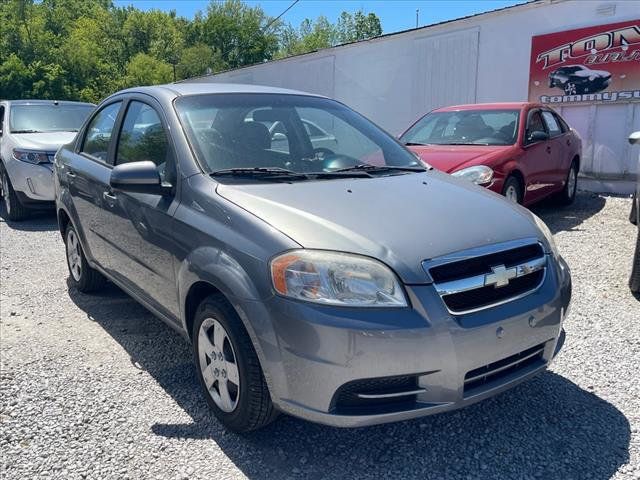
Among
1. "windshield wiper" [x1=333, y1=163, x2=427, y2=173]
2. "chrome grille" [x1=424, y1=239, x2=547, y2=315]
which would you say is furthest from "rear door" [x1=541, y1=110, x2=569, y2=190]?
"chrome grille" [x1=424, y1=239, x2=547, y2=315]

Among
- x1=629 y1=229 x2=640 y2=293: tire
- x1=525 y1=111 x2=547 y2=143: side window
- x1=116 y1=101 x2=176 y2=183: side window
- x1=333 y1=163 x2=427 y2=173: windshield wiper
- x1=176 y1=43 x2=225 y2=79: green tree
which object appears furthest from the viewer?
x1=176 y1=43 x2=225 y2=79: green tree

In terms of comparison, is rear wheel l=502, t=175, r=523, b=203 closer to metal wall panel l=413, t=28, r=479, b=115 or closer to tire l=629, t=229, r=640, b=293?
tire l=629, t=229, r=640, b=293

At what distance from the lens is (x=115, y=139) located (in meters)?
3.83

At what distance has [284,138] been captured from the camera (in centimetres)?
338

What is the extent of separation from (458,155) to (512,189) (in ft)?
2.85

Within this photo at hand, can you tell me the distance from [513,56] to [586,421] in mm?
9528

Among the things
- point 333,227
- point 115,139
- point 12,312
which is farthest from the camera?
point 12,312

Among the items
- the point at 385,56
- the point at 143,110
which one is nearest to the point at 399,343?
the point at 143,110

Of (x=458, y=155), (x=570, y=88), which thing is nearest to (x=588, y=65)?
(x=570, y=88)

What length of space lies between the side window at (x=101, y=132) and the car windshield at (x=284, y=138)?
0.96 meters

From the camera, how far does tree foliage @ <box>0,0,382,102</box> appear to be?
34.5 metres

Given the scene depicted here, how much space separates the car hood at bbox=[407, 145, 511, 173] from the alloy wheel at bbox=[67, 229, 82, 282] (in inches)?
139

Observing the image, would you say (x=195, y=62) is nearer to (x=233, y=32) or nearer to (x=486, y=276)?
(x=233, y=32)

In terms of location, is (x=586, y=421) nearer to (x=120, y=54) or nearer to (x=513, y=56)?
(x=513, y=56)
